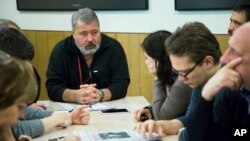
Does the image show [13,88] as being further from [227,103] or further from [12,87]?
[227,103]

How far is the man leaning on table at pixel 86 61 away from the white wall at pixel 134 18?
769 mm

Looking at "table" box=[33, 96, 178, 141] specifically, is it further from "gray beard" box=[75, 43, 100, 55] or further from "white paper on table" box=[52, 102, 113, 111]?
"gray beard" box=[75, 43, 100, 55]

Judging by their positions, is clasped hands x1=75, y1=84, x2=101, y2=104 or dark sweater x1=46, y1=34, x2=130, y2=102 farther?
dark sweater x1=46, y1=34, x2=130, y2=102

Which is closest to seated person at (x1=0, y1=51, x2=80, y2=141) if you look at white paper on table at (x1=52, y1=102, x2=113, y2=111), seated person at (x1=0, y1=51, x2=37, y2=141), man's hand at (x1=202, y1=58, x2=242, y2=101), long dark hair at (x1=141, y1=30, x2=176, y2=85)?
seated person at (x1=0, y1=51, x2=37, y2=141)

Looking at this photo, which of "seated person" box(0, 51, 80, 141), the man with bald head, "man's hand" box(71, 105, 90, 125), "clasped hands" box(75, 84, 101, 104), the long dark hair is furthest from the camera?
"clasped hands" box(75, 84, 101, 104)

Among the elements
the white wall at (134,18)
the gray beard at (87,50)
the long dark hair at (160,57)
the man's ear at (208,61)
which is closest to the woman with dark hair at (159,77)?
the long dark hair at (160,57)

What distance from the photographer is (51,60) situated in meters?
3.27

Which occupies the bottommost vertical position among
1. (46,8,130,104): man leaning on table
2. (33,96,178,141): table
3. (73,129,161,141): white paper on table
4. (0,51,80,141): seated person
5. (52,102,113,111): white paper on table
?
(52,102,113,111): white paper on table

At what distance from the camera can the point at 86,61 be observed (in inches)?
129

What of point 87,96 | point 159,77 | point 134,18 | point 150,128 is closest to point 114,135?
point 150,128

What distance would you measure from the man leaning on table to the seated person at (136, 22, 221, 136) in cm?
118

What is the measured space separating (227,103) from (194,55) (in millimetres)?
340

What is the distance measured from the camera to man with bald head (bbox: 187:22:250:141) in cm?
158

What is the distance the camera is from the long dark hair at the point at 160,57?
2.50 metres
